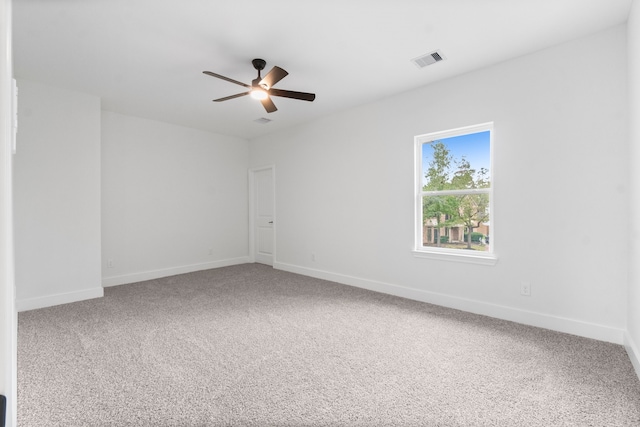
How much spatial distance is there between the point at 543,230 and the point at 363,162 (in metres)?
2.29

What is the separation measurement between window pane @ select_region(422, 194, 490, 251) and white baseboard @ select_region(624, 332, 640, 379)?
1.27 meters

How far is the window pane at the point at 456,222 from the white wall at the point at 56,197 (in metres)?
4.22

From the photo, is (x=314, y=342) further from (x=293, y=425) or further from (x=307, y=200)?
(x=307, y=200)

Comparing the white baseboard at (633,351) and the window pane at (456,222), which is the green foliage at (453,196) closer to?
the window pane at (456,222)

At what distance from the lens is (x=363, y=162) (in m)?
4.47

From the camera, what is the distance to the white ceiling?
2.36 metres

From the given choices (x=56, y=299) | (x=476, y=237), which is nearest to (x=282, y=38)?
(x=476, y=237)

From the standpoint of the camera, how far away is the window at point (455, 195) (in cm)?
345

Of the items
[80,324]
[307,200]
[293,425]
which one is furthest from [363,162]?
[80,324]

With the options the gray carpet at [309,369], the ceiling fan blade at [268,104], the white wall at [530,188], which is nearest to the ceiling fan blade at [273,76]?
the ceiling fan blade at [268,104]

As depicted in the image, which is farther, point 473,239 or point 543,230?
point 473,239

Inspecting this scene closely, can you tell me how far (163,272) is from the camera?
5.28 meters

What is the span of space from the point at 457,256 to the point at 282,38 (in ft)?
9.35

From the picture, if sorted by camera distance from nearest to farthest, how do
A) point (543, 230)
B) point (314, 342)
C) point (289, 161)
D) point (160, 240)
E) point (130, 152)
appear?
point (314, 342)
point (543, 230)
point (130, 152)
point (160, 240)
point (289, 161)
